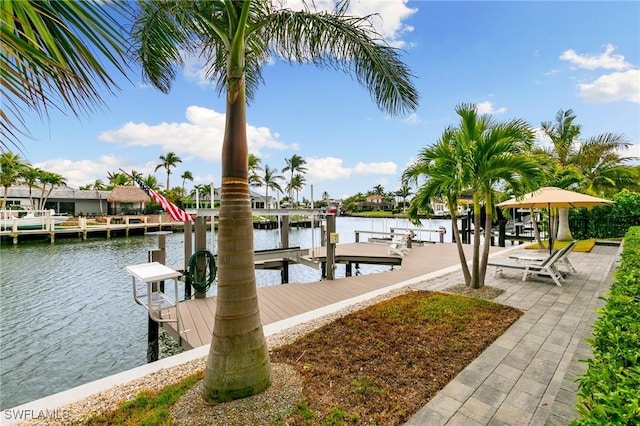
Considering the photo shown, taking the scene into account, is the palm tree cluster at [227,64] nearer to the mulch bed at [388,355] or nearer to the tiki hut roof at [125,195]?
the mulch bed at [388,355]

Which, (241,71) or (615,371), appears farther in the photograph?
(241,71)

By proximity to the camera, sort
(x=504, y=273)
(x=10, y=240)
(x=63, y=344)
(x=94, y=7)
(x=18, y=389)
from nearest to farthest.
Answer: (x=94, y=7) < (x=18, y=389) < (x=63, y=344) < (x=504, y=273) < (x=10, y=240)

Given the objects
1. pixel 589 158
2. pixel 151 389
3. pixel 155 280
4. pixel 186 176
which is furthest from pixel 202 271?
pixel 186 176

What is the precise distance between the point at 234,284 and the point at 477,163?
199 inches

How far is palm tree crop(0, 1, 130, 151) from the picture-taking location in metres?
0.95

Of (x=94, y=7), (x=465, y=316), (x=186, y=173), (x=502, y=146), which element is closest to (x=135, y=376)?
(x=94, y=7)

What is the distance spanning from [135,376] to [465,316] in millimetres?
4501

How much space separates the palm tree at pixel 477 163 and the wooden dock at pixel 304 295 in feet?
7.37

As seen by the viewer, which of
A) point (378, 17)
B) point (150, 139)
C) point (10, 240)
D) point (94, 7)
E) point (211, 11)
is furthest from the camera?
point (10, 240)

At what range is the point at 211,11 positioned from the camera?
8.59ft

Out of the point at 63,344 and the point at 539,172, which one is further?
the point at 63,344

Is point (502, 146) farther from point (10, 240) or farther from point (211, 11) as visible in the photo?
point (10, 240)

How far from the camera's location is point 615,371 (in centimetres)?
147

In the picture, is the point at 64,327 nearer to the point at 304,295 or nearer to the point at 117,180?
the point at 304,295
